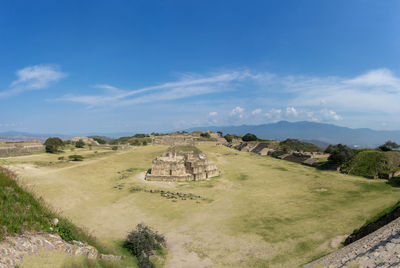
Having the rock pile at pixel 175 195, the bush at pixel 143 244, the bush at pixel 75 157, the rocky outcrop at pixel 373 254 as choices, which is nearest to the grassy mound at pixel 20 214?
the bush at pixel 143 244

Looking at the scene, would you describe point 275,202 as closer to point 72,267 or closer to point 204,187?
point 204,187

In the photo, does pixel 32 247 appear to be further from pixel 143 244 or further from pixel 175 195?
pixel 175 195

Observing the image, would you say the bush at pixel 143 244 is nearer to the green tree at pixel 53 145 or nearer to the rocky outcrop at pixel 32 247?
the rocky outcrop at pixel 32 247

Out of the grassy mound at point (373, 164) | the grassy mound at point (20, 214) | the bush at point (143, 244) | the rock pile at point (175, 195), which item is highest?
the grassy mound at point (20, 214)

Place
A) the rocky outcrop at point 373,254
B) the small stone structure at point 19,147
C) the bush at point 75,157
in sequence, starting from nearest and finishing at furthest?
1. the rocky outcrop at point 373,254
2. the bush at point 75,157
3. the small stone structure at point 19,147

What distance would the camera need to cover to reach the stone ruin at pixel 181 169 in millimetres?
32938

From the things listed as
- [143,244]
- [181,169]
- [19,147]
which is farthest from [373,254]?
[19,147]

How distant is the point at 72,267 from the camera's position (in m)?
6.50

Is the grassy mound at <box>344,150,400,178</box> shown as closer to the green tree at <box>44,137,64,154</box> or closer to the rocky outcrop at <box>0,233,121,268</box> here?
the rocky outcrop at <box>0,233,121,268</box>

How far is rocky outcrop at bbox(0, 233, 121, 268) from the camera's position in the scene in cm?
552

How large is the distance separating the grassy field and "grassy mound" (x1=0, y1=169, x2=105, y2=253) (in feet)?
21.1

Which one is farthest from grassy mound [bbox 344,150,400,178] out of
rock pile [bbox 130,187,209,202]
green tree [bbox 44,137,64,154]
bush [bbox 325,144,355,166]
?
green tree [bbox 44,137,64,154]

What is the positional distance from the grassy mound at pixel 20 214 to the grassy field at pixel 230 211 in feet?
21.1

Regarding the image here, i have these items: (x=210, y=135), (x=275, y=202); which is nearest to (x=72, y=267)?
(x=275, y=202)
